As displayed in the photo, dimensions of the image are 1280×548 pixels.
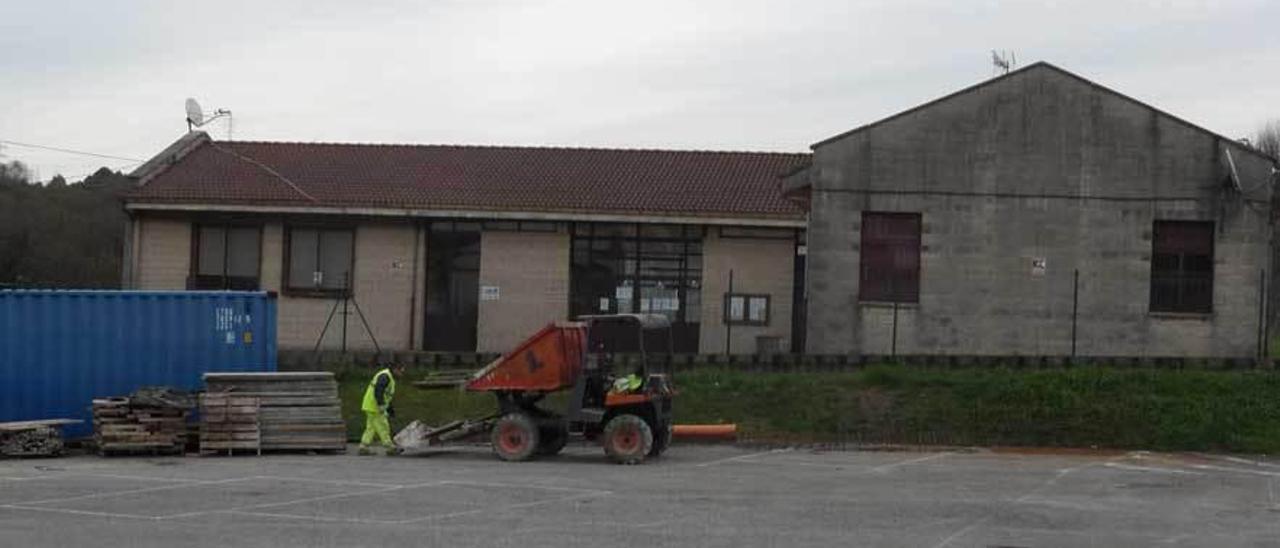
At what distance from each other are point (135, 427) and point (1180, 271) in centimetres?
2287

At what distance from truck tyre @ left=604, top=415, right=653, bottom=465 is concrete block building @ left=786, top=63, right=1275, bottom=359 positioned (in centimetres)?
1289

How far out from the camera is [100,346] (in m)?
24.0

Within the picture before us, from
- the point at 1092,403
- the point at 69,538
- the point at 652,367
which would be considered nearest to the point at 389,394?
the point at 652,367

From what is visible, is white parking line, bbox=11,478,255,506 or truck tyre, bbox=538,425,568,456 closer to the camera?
white parking line, bbox=11,478,255,506

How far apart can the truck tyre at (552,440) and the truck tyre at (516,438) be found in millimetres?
262

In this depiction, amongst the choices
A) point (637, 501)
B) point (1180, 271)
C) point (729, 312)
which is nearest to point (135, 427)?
point (637, 501)

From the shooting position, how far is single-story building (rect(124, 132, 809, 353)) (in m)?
36.4

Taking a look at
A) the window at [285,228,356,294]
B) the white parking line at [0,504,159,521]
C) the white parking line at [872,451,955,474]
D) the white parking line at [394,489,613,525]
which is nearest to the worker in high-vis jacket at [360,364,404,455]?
the white parking line at [394,489,613,525]

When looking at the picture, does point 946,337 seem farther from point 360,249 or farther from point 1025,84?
point 360,249

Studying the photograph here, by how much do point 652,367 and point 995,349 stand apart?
30.7 ft

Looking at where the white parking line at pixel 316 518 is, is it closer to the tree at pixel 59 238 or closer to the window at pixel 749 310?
the window at pixel 749 310

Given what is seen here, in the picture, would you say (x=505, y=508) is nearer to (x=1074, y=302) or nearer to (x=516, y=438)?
(x=516, y=438)

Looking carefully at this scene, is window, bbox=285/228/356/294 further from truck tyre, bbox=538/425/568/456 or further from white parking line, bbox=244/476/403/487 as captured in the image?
white parking line, bbox=244/476/403/487

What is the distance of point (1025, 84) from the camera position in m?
33.2
